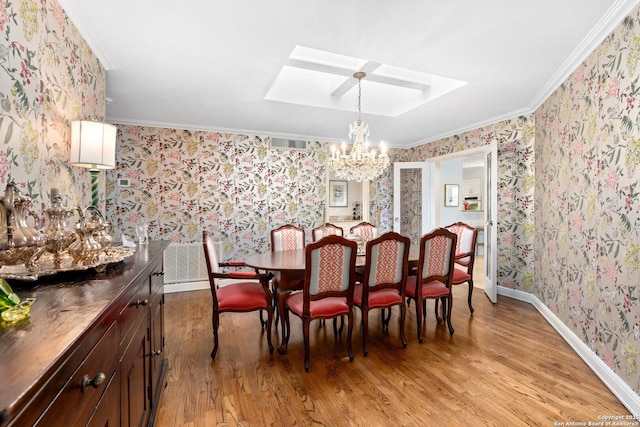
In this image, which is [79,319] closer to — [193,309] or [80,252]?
[80,252]

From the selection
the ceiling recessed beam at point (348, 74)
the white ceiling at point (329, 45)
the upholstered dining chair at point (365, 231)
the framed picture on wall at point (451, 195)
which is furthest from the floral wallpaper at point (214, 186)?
the framed picture on wall at point (451, 195)

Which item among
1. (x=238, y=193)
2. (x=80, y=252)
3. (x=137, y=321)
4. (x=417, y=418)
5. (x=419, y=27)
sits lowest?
(x=417, y=418)

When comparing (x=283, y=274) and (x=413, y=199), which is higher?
(x=413, y=199)

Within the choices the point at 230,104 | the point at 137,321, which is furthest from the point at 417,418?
the point at 230,104

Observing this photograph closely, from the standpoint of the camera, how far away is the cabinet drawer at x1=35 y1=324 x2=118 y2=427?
24.8 inches

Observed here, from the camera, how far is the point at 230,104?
3.70 metres

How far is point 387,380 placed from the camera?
7.45 ft

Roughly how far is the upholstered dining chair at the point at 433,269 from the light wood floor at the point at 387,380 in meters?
0.38

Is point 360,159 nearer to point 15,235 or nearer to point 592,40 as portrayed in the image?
point 592,40

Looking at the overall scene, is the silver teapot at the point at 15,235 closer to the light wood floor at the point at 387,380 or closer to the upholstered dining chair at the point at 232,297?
the light wood floor at the point at 387,380

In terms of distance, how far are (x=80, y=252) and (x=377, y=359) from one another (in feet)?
7.17

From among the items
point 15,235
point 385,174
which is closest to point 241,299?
point 15,235

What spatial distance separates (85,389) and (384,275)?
2.23 m

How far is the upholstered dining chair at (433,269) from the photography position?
289 cm
